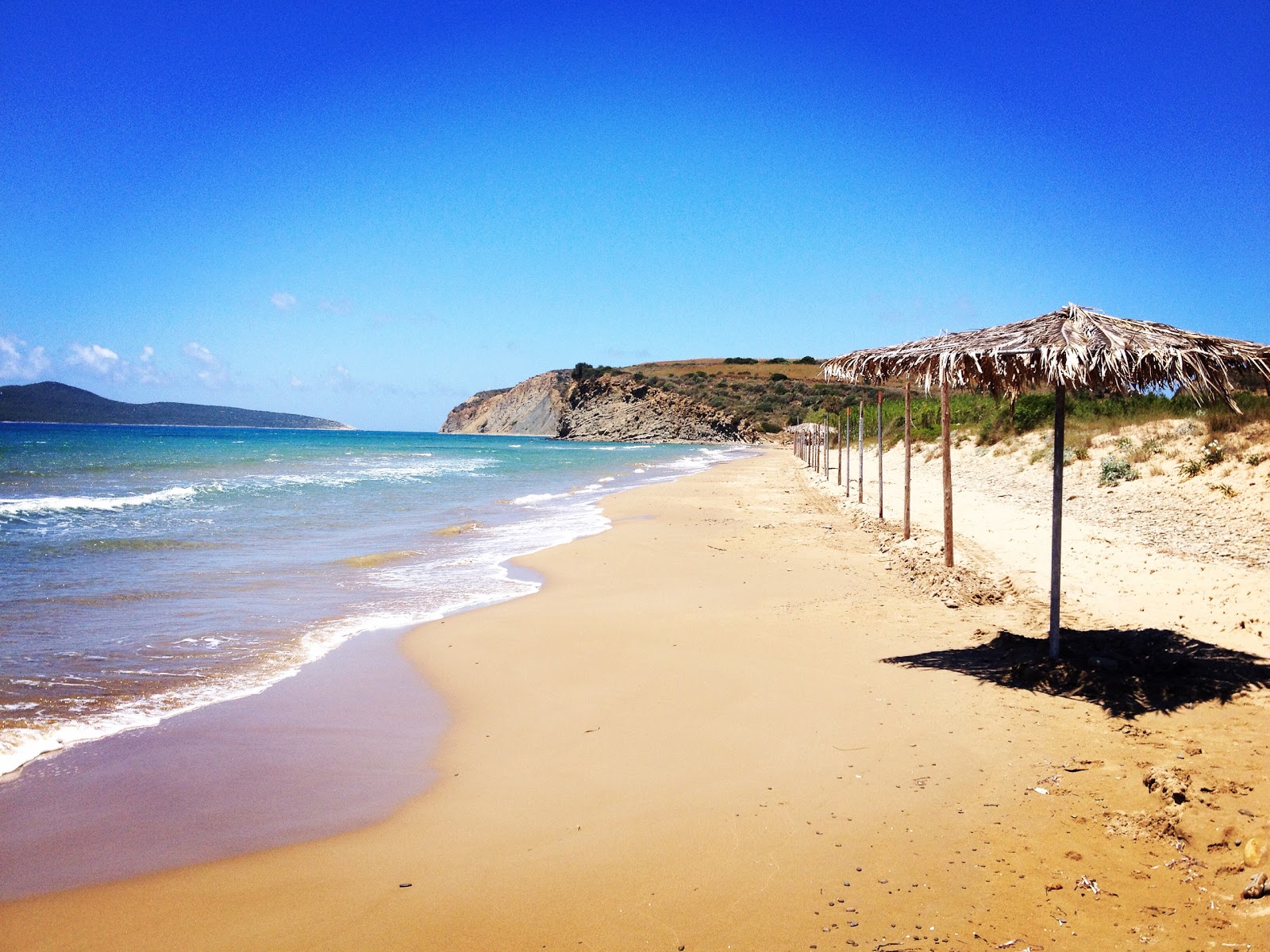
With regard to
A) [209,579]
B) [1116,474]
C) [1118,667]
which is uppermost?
[1116,474]

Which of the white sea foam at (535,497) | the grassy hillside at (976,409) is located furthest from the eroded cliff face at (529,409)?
the white sea foam at (535,497)

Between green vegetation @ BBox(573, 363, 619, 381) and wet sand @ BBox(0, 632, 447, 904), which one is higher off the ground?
green vegetation @ BBox(573, 363, 619, 381)

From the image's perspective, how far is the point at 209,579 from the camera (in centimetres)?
1003

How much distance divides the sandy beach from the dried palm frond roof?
6.87 feet

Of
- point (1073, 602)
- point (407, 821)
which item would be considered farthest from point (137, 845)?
point (1073, 602)

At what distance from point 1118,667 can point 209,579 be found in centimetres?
1022

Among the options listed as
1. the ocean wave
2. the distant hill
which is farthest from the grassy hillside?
the distant hill

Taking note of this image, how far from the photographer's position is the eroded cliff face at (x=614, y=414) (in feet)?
296

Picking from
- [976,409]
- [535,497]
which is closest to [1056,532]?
[535,497]

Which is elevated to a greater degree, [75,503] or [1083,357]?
[1083,357]

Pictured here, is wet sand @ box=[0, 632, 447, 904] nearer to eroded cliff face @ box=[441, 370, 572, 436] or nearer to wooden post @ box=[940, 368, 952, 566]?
wooden post @ box=[940, 368, 952, 566]

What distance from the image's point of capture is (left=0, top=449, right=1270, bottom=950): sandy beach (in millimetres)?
2934

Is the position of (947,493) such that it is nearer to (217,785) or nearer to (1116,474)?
(217,785)

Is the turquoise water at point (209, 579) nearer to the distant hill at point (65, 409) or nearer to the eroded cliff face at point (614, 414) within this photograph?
the eroded cliff face at point (614, 414)
